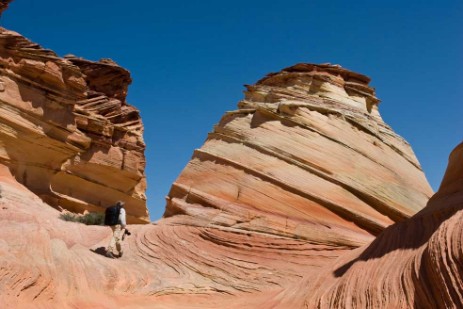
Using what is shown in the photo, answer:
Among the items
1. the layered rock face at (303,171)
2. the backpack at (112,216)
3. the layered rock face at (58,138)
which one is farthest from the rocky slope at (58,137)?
the backpack at (112,216)

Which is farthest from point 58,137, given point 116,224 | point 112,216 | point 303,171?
point 303,171

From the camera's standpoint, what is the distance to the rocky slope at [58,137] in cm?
1825

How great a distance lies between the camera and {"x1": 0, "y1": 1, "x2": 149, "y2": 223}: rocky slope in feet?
59.9

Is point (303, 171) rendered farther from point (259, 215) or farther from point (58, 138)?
point (58, 138)

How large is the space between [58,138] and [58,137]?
0.04 m

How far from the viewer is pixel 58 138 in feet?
65.7

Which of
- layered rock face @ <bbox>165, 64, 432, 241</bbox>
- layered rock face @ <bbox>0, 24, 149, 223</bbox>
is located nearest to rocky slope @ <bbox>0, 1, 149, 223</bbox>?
layered rock face @ <bbox>0, 24, 149, 223</bbox>

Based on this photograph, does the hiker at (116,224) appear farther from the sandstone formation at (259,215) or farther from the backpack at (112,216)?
the sandstone formation at (259,215)

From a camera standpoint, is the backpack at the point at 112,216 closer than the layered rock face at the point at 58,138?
Yes

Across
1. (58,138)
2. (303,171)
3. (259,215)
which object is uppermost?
(58,138)

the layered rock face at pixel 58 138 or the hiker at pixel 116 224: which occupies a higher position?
the layered rock face at pixel 58 138

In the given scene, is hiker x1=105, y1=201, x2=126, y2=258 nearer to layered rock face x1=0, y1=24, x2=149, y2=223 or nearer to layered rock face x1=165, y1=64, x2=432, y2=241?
layered rock face x1=165, y1=64, x2=432, y2=241

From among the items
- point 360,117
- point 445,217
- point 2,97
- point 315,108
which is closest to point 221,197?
point 315,108

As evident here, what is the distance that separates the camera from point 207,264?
10758 millimetres
